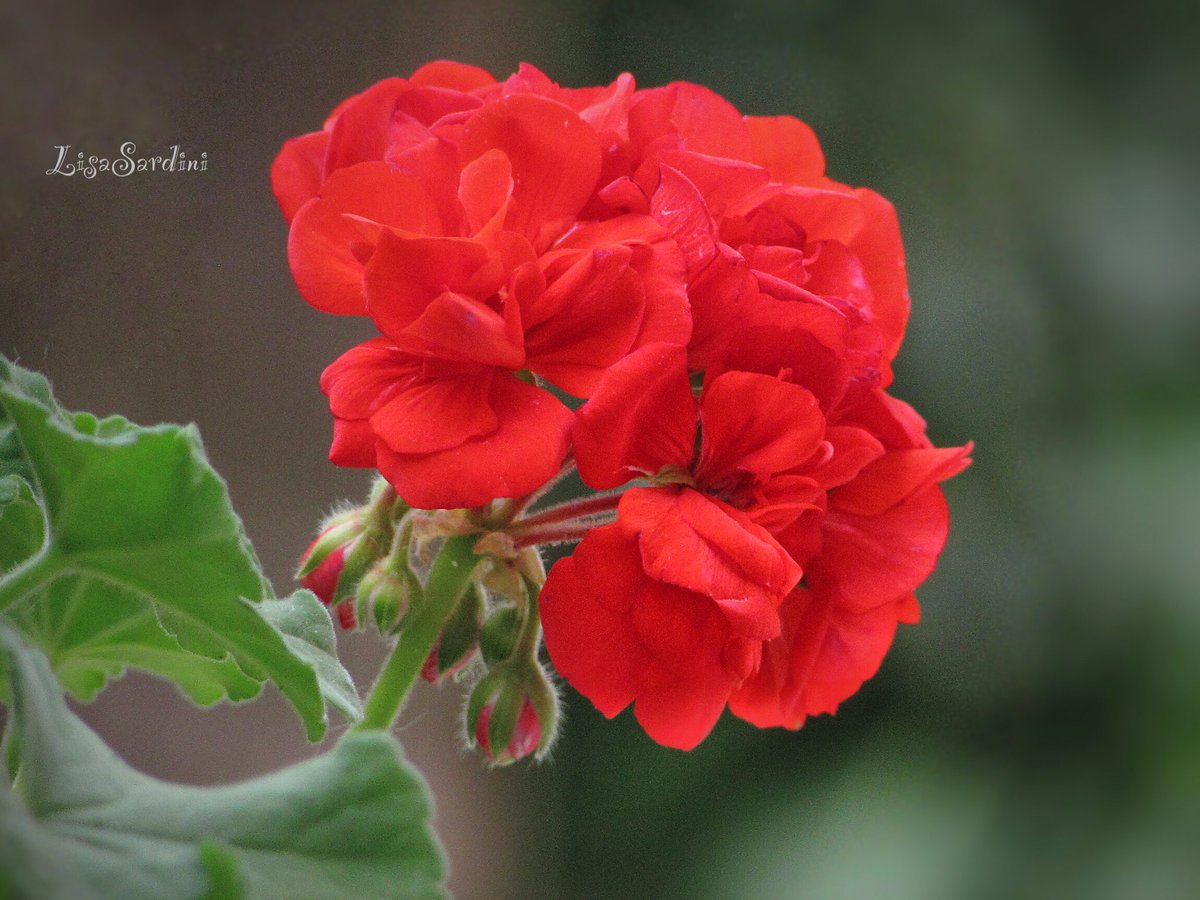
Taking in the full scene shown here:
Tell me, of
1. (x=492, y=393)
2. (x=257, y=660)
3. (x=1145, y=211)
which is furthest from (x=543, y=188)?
(x=1145, y=211)

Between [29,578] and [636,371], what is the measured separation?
0.20 meters

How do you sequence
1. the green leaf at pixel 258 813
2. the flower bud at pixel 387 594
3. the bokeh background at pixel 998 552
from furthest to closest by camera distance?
the bokeh background at pixel 998 552
the flower bud at pixel 387 594
the green leaf at pixel 258 813

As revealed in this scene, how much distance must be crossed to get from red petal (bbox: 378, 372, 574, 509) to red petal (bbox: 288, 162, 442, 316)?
2.8 inches

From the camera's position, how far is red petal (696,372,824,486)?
0.38 m

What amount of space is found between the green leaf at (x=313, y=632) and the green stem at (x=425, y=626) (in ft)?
0.09

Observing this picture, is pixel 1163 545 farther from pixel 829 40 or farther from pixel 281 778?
pixel 281 778

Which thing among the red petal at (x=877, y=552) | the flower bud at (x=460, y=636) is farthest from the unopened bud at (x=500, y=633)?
the red petal at (x=877, y=552)

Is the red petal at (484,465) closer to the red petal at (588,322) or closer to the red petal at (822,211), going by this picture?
the red petal at (588,322)

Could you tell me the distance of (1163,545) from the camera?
1382 mm

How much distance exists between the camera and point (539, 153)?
1.31 feet

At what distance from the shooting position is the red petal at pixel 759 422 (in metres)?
0.38

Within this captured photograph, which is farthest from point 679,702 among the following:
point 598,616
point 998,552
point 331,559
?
point 998,552

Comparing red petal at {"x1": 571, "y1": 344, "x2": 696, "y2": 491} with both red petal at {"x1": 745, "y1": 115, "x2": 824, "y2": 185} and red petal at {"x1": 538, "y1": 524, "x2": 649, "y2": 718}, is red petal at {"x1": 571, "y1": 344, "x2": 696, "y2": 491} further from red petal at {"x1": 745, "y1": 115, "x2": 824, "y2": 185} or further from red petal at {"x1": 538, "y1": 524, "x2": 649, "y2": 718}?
red petal at {"x1": 745, "y1": 115, "x2": 824, "y2": 185}

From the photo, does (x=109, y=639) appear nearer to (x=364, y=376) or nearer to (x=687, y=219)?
(x=364, y=376)
